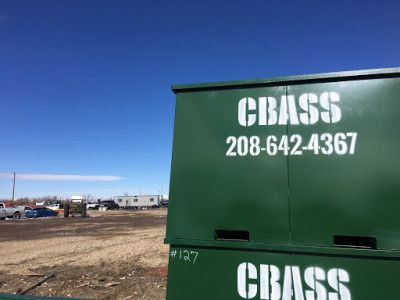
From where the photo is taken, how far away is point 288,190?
6.79ft

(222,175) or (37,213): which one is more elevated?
(222,175)

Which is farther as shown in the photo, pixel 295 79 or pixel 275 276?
pixel 295 79

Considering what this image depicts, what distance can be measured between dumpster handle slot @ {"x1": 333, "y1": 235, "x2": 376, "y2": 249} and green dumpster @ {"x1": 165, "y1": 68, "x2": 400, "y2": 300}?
0.04ft

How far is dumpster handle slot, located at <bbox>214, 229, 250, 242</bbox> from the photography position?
2.19 metres

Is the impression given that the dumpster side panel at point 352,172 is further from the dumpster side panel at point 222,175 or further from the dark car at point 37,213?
the dark car at point 37,213

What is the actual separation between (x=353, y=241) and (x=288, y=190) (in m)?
0.67

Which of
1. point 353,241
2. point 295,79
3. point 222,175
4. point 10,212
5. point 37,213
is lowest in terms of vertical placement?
point 37,213

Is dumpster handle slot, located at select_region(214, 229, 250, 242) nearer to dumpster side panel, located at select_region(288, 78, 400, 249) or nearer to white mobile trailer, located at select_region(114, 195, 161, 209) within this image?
dumpster side panel, located at select_region(288, 78, 400, 249)

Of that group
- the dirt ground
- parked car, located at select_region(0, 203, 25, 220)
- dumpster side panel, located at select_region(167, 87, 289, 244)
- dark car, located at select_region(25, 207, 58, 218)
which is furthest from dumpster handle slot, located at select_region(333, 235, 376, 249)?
dark car, located at select_region(25, 207, 58, 218)

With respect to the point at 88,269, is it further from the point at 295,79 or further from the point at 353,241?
the point at 295,79

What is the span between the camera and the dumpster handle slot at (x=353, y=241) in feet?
6.44

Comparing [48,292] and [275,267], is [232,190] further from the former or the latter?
[48,292]

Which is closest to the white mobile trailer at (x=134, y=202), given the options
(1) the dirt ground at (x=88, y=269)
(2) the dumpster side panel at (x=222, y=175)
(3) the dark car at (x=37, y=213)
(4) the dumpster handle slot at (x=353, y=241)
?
(3) the dark car at (x=37, y=213)

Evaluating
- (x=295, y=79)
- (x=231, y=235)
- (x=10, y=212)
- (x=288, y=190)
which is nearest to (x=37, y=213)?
(x=10, y=212)
